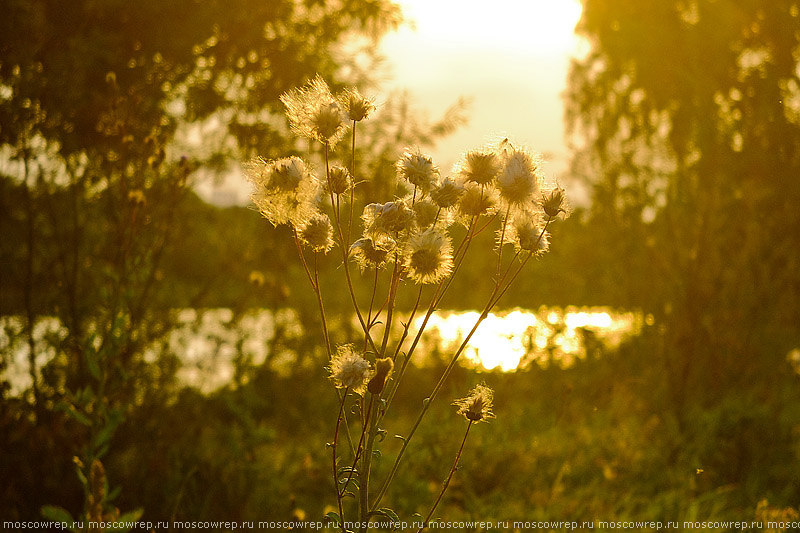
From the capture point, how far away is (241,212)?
248 inches

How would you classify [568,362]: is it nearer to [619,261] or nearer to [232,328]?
[619,261]

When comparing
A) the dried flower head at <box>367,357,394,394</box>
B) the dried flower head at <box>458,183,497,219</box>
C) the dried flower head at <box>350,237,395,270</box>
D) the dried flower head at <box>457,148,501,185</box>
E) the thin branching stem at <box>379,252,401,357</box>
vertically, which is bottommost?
the dried flower head at <box>367,357,394,394</box>

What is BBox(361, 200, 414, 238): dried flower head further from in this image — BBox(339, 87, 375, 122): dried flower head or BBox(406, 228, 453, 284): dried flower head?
BBox(339, 87, 375, 122): dried flower head

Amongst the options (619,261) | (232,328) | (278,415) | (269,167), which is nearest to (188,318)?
(232,328)

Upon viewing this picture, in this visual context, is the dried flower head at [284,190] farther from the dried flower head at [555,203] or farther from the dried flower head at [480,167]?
the dried flower head at [555,203]

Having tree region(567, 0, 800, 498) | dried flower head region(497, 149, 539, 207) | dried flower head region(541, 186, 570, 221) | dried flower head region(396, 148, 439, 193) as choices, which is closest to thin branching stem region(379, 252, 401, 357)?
dried flower head region(396, 148, 439, 193)

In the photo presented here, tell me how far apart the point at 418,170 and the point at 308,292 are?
5.09 meters

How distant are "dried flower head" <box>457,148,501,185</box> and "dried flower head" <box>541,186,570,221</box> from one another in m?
0.18

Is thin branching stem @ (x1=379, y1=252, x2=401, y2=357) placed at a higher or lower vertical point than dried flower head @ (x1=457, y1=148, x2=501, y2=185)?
lower

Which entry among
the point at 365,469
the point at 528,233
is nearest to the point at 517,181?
the point at 528,233

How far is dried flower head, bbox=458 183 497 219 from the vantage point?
2105 mm

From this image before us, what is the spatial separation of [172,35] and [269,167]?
279 cm

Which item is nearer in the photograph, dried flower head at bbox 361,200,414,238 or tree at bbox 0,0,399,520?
dried flower head at bbox 361,200,414,238

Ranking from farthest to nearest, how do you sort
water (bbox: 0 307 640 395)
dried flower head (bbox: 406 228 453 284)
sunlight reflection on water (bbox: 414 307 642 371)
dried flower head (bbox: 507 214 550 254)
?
sunlight reflection on water (bbox: 414 307 642 371)
water (bbox: 0 307 640 395)
dried flower head (bbox: 507 214 550 254)
dried flower head (bbox: 406 228 453 284)
